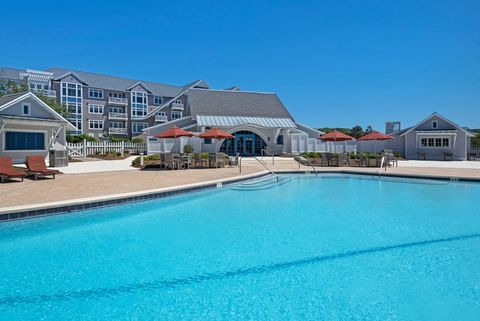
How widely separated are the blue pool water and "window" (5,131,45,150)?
1494 centimetres

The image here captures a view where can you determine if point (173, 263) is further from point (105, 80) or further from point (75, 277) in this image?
point (105, 80)

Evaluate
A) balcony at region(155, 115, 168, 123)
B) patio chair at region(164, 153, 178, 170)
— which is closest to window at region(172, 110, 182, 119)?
balcony at region(155, 115, 168, 123)

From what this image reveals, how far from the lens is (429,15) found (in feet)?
55.0

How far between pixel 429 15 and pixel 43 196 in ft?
67.6

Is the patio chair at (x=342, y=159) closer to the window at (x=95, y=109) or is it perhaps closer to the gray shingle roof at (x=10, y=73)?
the window at (x=95, y=109)

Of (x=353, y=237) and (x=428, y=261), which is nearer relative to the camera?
(x=428, y=261)

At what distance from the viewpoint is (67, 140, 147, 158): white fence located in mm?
26016

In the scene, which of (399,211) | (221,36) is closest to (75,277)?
(399,211)

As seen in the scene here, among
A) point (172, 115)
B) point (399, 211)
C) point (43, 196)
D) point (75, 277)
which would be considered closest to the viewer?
point (75, 277)

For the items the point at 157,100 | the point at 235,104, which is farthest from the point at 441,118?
the point at 157,100

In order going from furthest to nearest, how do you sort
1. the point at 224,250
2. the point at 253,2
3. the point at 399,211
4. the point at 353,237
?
the point at 253,2, the point at 399,211, the point at 353,237, the point at 224,250

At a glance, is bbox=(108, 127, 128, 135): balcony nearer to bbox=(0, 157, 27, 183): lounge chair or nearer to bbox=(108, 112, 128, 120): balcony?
bbox=(108, 112, 128, 120): balcony

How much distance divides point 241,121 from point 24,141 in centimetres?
1899

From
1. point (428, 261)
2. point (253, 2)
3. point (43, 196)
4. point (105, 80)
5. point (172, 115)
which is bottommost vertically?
point (428, 261)
